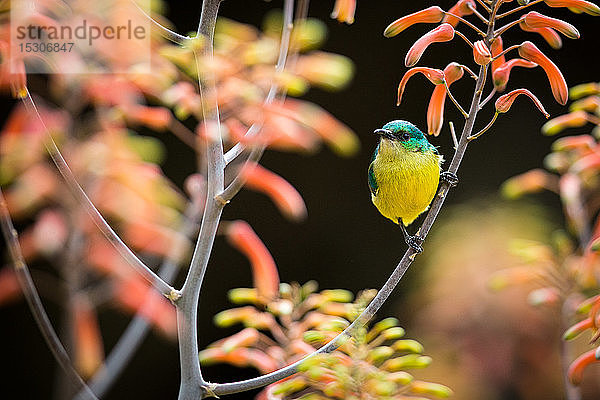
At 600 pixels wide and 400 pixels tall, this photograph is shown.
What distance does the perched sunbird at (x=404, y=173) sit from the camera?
27.5 inches

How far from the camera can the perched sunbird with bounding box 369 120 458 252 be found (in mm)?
697

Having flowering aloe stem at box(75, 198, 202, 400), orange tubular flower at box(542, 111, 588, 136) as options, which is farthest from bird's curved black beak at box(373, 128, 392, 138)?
flowering aloe stem at box(75, 198, 202, 400)

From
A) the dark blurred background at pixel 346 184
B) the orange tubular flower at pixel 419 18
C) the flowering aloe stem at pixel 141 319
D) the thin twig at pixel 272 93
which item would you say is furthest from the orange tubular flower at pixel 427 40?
the dark blurred background at pixel 346 184

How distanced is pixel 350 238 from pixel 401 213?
48.2 inches

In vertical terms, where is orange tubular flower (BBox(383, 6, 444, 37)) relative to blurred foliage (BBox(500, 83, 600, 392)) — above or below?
above

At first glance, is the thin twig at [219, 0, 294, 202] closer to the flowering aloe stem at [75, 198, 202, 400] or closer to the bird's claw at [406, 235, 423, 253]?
the bird's claw at [406, 235, 423, 253]

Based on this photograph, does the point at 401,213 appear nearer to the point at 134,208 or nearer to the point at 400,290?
the point at 134,208

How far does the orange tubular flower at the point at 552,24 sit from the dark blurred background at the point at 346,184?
3.30 ft

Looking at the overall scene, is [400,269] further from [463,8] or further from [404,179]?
[463,8]

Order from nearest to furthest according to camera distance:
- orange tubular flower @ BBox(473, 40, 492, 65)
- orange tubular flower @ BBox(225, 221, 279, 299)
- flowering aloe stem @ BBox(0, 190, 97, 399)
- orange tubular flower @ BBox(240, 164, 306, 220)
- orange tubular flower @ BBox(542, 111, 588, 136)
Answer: orange tubular flower @ BBox(473, 40, 492, 65) < flowering aloe stem @ BBox(0, 190, 97, 399) < orange tubular flower @ BBox(542, 111, 588, 136) < orange tubular flower @ BBox(225, 221, 279, 299) < orange tubular flower @ BBox(240, 164, 306, 220)

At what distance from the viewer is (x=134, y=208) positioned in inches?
51.0

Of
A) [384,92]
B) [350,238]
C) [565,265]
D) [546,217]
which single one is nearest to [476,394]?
[565,265]

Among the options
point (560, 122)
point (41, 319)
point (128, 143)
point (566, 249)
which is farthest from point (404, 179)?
point (128, 143)

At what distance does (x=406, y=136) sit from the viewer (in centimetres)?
73
